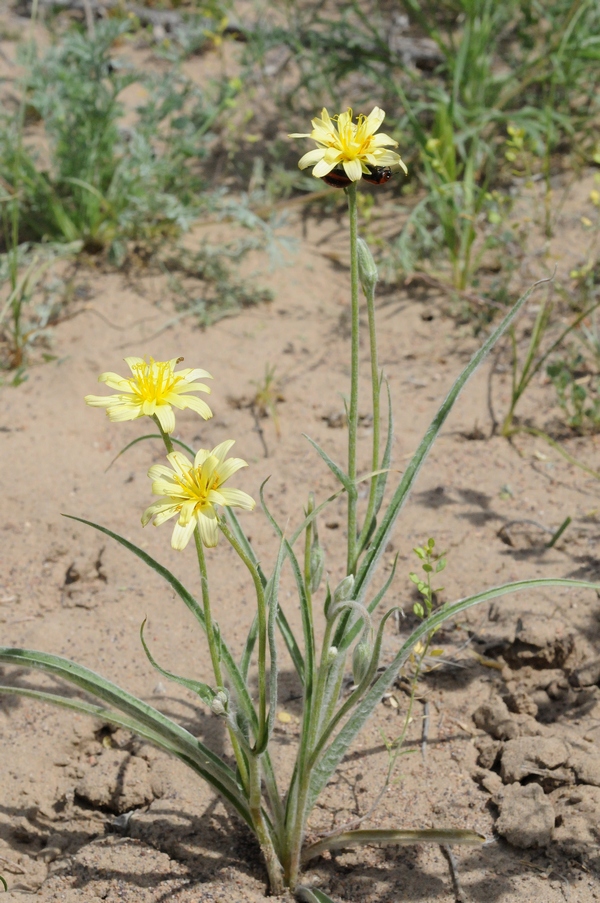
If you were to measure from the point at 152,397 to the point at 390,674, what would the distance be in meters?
0.63

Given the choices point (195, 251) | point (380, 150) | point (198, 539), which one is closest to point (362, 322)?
point (195, 251)

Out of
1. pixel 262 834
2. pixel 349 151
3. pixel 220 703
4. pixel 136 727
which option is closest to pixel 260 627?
pixel 220 703

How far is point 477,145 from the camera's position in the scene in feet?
12.2

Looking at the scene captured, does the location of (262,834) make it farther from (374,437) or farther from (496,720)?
(374,437)

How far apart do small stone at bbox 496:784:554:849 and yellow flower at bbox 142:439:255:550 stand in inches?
38.6

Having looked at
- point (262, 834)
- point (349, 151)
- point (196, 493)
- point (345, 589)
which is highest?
point (349, 151)

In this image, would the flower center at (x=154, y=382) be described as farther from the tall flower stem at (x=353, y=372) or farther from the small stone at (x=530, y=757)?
the small stone at (x=530, y=757)

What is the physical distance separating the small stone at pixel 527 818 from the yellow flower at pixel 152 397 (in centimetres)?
110

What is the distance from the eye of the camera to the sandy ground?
1.77 metres

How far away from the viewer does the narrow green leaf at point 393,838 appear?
1508 millimetres

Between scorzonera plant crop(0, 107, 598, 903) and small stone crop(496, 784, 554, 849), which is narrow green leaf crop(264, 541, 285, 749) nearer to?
scorzonera plant crop(0, 107, 598, 903)

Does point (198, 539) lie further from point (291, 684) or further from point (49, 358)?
point (49, 358)

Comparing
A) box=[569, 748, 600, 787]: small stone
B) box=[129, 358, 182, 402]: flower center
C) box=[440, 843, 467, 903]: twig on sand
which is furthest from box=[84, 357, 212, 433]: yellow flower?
box=[569, 748, 600, 787]: small stone

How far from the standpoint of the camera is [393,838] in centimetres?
159
